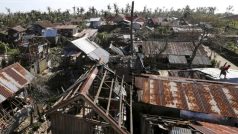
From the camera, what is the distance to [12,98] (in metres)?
18.0

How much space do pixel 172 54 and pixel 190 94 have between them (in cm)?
1950

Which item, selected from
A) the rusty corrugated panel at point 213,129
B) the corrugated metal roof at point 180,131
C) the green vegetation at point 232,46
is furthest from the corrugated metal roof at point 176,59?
the corrugated metal roof at point 180,131

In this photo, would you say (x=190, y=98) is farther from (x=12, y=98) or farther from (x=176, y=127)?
(x=12, y=98)

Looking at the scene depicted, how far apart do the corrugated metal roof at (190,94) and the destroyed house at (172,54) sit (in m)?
16.4

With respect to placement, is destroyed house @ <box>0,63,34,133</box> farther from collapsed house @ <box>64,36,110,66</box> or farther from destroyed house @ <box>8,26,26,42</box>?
destroyed house @ <box>8,26,26,42</box>

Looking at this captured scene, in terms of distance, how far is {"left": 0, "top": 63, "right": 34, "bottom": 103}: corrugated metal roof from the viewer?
1690cm

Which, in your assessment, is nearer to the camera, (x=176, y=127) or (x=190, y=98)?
(x=176, y=127)

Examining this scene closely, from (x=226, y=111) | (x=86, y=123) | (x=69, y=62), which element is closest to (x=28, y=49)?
(x=69, y=62)

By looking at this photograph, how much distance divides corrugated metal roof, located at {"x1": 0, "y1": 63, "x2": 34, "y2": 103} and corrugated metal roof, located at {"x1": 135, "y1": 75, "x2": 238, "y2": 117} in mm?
8374

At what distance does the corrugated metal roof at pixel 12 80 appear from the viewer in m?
16.9

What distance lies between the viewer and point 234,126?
14250mm

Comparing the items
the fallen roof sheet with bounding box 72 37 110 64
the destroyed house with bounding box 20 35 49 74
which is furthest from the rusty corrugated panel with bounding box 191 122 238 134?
the destroyed house with bounding box 20 35 49 74

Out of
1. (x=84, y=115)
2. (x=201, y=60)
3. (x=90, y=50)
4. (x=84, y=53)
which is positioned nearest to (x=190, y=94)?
(x=84, y=115)

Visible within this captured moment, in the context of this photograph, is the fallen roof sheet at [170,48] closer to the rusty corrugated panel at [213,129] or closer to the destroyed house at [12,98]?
the destroyed house at [12,98]
